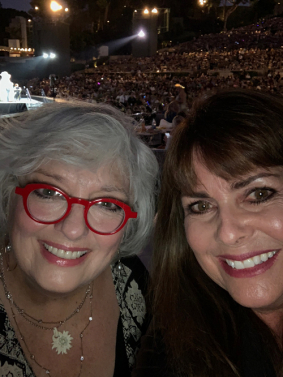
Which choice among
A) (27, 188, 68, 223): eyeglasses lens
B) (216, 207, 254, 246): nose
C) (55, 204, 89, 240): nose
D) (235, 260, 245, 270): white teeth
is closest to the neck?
(235, 260, 245, 270): white teeth

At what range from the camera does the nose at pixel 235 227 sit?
1273mm

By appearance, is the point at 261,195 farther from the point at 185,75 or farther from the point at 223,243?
the point at 185,75

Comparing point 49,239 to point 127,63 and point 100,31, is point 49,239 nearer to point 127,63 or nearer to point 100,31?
point 127,63

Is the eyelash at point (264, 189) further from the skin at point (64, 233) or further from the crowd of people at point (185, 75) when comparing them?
the crowd of people at point (185, 75)

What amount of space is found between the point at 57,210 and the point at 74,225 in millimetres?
106

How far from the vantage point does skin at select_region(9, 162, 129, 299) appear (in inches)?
57.1

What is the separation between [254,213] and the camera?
50.3 inches

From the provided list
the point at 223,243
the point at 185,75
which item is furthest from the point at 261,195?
the point at 185,75

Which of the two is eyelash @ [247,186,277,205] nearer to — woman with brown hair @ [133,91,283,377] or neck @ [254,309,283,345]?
woman with brown hair @ [133,91,283,377]

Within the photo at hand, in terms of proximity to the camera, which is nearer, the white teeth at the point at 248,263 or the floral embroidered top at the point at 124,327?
the white teeth at the point at 248,263

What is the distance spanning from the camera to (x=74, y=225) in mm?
1468

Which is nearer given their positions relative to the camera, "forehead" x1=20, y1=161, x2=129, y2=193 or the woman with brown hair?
the woman with brown hair

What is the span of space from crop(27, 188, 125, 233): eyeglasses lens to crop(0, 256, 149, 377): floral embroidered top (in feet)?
1.71

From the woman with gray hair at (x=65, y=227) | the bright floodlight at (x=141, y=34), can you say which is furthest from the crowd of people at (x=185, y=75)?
the woman with gray hair at (x=65, y=227)
